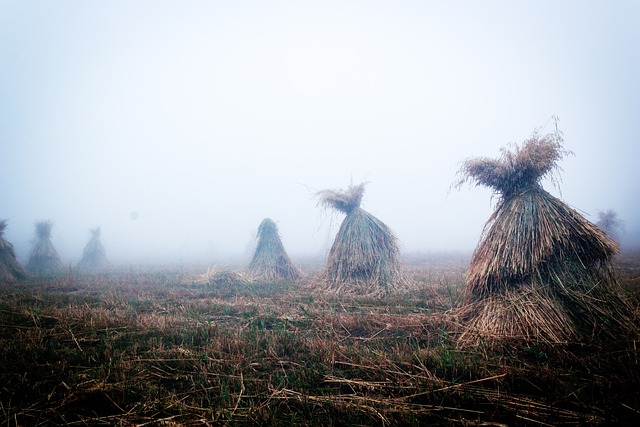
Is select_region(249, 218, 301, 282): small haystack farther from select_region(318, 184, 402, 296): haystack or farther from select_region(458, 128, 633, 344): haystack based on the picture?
select_region(458, 128, 633, 344): haystack

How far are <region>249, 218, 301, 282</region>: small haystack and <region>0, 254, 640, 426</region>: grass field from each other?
28.9ft

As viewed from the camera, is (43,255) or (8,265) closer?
(8,265)

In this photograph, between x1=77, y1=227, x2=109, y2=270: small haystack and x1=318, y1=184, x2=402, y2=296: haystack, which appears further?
x1=77, y1=227, x2=109, y2=270: small haystack

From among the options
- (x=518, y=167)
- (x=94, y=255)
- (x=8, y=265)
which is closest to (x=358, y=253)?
(x=518, y=167)

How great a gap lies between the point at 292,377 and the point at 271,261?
11.7 meters

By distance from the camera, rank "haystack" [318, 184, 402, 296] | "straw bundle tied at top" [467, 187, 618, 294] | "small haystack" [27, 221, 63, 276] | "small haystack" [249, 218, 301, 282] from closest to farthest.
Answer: "straw bundle tied at top" [467, 187, 618, 294] → "haystack" [318, 184, 402, 296] → "small haystack" [249, 218, 301, 282] → "small haystack" [27, 221, 63, 276]

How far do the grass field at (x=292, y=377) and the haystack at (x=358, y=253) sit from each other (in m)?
4.34

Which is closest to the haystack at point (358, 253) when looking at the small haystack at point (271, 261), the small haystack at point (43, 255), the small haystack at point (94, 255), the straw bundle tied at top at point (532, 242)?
the small haystack at point (271, 261)

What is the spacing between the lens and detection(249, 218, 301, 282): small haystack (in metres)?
13.8

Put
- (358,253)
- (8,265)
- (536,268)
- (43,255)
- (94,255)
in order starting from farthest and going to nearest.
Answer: (94,255), (43,255), (8,265), (358,253), (536,268)

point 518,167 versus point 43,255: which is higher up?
point 518,167

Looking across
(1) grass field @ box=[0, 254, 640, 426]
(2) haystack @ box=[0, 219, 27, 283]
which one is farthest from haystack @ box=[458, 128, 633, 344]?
(2) haystack @ box=[0, 219, 27, 283]

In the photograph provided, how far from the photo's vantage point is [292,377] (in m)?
2.99

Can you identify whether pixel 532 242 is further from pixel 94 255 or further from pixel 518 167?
pixel 94 255
